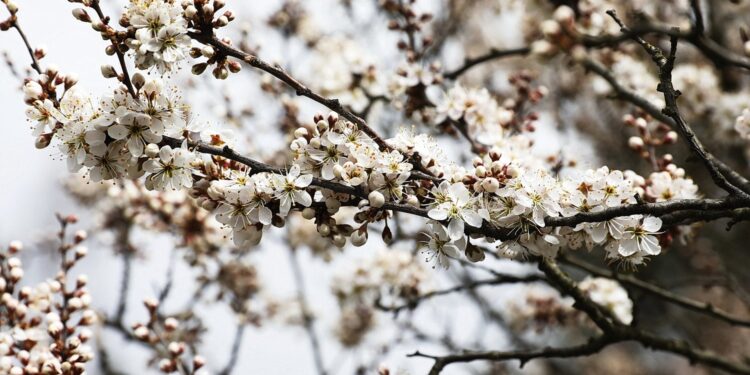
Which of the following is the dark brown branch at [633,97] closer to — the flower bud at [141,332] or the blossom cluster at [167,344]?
the blossom cluster at [167,344]

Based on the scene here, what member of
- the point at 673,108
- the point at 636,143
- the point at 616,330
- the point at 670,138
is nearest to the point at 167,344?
the point at 616,330

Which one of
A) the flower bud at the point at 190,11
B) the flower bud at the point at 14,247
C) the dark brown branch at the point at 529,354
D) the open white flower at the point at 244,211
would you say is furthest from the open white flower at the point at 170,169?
the flower bud at the point at 14,247

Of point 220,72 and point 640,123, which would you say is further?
Answer: point 640,123

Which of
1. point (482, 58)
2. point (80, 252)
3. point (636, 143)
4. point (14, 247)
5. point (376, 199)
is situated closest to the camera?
point (376, 199)

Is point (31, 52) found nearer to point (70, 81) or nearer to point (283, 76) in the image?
point (70, 81)

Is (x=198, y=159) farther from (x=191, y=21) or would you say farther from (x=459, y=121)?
(x=459, y=121)

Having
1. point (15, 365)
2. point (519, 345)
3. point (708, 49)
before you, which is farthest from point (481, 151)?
point (519, 345)

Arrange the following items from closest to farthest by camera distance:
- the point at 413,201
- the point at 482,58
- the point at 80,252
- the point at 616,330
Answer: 1. the point at 413,201
2. the point at 616,330
3. the point at 80,252
4. the point at 482,58
